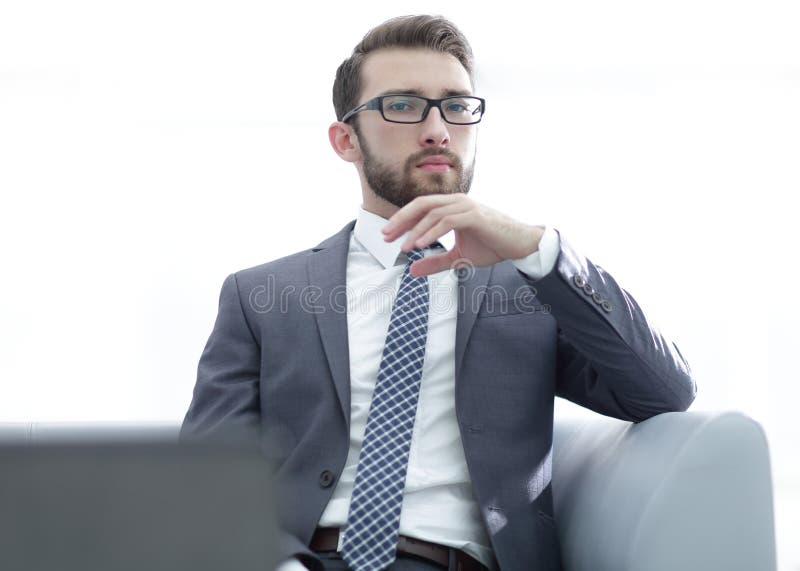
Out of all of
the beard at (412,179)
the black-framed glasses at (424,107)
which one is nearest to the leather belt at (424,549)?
the beard at (412,179)

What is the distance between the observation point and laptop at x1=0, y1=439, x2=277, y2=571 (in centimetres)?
50

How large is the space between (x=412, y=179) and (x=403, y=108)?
0.52ft

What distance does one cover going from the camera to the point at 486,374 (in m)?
1.64

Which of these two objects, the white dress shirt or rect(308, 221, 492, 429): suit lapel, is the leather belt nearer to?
the white dress shirt

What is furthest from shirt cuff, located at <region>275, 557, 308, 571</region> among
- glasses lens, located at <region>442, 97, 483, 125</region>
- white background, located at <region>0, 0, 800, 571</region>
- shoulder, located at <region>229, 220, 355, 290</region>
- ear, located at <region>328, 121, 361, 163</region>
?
white background, located at <region>0, 0, 800, 571</region>

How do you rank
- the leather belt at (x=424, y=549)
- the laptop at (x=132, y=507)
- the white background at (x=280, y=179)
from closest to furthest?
the laptop at (x=132, y=507)
the leather belt at (x=424, y=549)
the white background at (x=280, y=179)

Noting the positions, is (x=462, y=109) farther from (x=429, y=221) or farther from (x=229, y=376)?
(x=229, y=376)

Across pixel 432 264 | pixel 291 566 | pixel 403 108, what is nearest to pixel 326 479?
pixel 432 264

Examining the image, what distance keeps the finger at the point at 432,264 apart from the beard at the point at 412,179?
377mm

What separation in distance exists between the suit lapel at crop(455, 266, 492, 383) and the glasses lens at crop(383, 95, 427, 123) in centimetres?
37

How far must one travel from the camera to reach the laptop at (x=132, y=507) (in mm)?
504

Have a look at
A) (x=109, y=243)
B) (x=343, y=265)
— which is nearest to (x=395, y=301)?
(x=343, y=265)

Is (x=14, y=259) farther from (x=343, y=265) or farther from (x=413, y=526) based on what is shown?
(x=413, y=526)

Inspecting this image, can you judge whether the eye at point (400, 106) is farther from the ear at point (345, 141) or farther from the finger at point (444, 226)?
the finger at point (444, 226)
